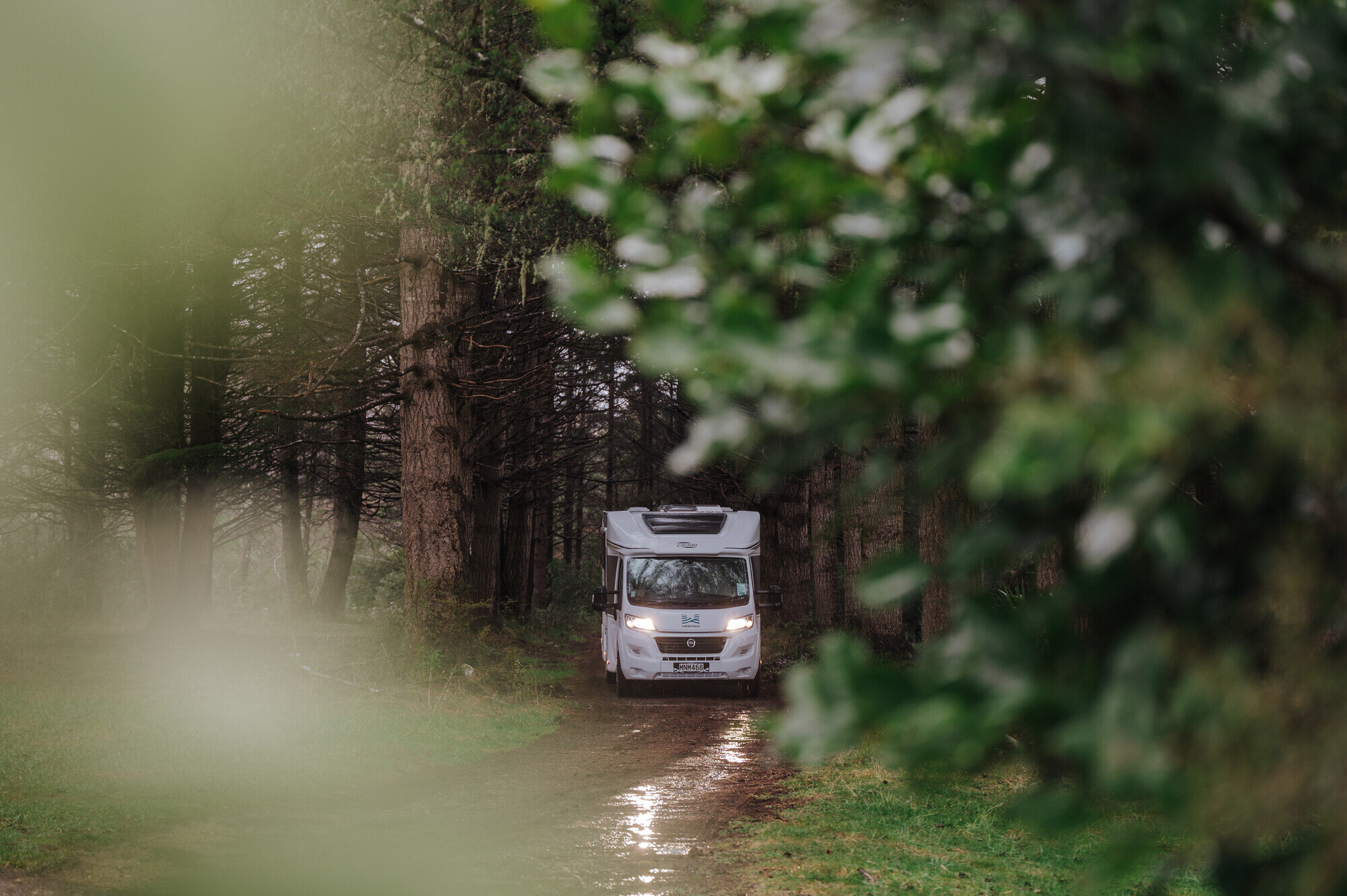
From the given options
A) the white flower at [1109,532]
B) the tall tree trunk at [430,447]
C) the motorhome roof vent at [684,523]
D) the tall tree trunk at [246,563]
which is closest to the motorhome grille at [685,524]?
the motorhome roof vent at [684,523]

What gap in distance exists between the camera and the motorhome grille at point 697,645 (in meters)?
16.0

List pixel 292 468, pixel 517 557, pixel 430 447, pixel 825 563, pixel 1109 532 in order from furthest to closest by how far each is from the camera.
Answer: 1. pixel 517 557
2. pixel 825 563
3. pixel 292 468
4. pixel 430 447
5. pixel 1109 532

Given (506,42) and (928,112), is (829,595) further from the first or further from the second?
(928,112)

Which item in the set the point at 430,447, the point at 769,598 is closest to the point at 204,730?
the point at 430,447

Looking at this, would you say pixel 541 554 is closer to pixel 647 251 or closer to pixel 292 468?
pixel 292 468

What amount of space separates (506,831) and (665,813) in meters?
1.42

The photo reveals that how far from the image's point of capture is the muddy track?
231 inches

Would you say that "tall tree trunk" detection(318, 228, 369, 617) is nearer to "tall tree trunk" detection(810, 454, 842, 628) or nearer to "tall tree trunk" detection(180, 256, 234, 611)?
"tall tree trunk" detection(180, 256, 234, 611)

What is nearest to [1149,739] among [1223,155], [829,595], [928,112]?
[1223,155]

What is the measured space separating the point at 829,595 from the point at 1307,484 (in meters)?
22.5

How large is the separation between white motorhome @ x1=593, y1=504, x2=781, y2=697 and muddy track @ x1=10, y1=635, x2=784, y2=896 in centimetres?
440

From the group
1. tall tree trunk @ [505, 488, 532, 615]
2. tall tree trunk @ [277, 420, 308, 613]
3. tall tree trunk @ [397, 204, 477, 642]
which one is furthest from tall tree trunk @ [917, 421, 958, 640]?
tall tree trunk @ [505, 488, 532, 615]

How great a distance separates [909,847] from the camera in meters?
6.84

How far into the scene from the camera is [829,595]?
23219 millimetres
